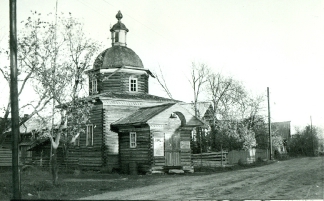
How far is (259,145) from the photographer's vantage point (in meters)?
50.1

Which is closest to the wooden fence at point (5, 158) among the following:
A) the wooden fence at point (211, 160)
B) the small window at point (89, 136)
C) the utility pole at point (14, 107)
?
the small window at point (89, 136)

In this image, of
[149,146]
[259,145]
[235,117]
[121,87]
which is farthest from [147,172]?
[259,145]

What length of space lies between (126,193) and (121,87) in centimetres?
1768

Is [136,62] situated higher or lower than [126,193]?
higher

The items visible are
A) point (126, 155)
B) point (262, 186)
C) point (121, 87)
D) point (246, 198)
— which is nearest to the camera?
point (246, 198)

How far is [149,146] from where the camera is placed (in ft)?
87.5

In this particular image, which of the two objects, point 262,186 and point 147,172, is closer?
point 262,186

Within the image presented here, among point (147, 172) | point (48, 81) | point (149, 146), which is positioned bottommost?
point (147, 172)

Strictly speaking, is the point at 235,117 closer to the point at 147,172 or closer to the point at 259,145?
the point at 259,145

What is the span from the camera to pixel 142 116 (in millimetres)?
27938

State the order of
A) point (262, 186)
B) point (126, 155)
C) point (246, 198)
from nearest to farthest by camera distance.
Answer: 1. point (246, 198)
2. point (262, 186)
3. point (126, 155)

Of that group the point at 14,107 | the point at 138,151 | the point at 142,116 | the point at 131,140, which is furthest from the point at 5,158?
the point at 14,107

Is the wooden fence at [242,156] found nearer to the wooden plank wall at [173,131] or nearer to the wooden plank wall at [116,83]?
the wooden plank wall at [173,131]

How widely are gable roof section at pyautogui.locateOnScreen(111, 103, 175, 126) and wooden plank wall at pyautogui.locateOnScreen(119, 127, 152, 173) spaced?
0.70 m
